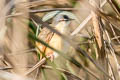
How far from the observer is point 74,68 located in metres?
1.63

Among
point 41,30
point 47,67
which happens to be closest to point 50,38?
Answer: point 41,30

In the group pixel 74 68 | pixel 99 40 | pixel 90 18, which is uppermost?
pixel 90 18

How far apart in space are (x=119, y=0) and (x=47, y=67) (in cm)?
53

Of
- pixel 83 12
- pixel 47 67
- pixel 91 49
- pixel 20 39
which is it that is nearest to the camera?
pixel 20 39

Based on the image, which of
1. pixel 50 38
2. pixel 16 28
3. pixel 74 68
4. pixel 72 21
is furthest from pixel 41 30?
pixel 16 28

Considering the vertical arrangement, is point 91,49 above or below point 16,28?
below

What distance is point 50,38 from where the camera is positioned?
1.66m

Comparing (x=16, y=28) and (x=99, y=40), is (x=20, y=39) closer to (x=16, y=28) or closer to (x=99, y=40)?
(x=16, y=28)

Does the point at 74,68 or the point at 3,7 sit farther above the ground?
the point at 3,7

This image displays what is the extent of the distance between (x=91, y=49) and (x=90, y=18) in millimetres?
366

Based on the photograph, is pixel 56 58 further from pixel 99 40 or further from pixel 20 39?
pixel 20 39

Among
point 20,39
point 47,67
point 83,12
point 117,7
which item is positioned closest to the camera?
point 20,39

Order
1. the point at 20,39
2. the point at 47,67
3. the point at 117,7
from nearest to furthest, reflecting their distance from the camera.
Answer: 1. the point at 20,39
2. the point at 47,67
3. the point at 117,7

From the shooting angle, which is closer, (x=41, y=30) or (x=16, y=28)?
(x=16, y=28)
